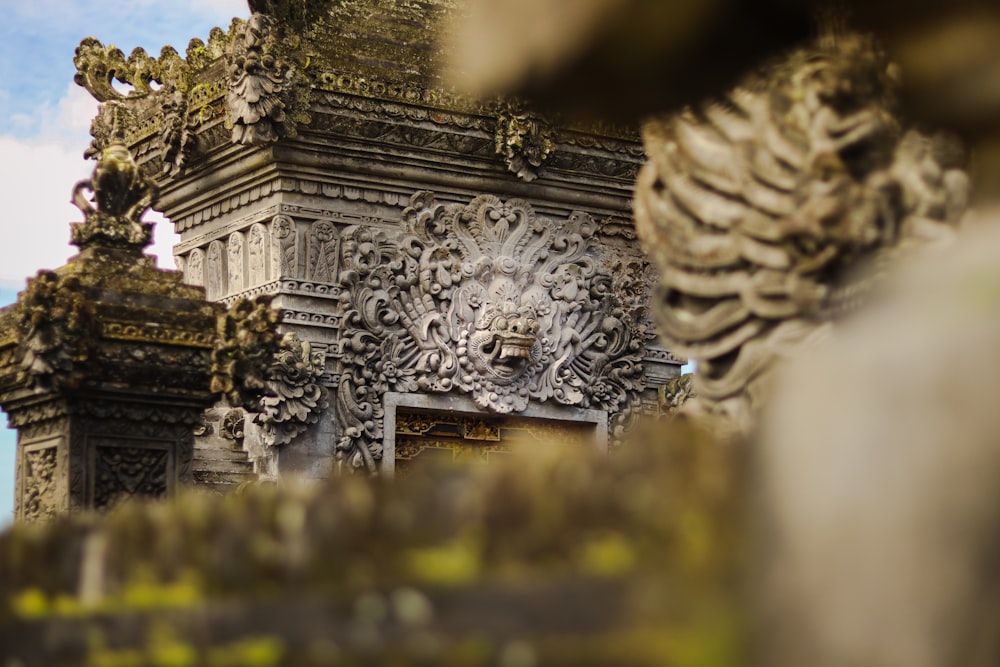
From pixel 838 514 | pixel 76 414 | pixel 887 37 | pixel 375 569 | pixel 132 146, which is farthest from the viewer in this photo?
pixel 132 146

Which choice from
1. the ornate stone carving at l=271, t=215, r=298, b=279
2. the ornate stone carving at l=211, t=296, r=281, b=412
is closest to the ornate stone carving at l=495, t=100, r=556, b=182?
the ornate stone carving at l=271, t=215, r=298, b=279

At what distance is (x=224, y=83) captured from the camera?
1695 centimetres

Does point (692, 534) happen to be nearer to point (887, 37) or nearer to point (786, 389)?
point (786, 389)

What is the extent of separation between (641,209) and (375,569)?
1427 millimetres

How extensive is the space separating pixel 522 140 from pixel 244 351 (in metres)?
7.63

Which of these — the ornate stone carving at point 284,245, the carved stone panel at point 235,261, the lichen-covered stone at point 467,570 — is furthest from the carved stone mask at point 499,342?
the lichen-covered stone at point 467,570

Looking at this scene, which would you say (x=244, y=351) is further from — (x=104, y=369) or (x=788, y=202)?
(x=788, y=202)

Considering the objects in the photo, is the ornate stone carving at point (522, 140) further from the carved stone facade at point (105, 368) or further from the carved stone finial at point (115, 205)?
the carved stone facade at point (105, 368)

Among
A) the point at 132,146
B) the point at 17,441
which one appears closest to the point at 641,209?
the point at 17,441

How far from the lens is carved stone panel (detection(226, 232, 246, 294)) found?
17406 mm

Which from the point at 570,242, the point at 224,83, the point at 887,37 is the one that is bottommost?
the point at 887,37

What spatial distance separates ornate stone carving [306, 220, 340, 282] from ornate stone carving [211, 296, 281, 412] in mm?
5316

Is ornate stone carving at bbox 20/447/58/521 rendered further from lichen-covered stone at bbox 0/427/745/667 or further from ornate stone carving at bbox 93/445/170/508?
lichen-covered stone at bbox 0/427/745/667

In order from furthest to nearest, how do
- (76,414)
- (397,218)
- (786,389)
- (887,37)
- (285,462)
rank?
1. (397,218)
2. (285,462)
3. (76,414)
4. (887,37)
5. (786,389)
